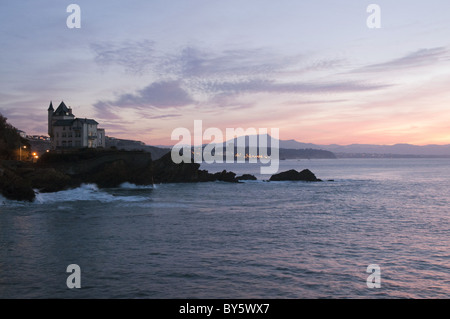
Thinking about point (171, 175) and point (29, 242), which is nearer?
point (29, 242)

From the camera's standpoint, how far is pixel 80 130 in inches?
3602

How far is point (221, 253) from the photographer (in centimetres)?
2197

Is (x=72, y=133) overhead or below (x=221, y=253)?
overhead

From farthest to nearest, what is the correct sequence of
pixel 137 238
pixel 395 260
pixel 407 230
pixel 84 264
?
1. pixel 407 230
2. pixel 137 238
3. pixel 395 260
4. pixel 84 264

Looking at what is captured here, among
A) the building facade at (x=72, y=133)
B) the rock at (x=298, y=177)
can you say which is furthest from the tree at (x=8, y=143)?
the rock at (x=298, y=177)

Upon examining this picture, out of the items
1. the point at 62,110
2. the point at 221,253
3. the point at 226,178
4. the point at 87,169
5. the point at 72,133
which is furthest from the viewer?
the point at 226,178

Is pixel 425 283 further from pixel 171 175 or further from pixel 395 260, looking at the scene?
pixel 171 175

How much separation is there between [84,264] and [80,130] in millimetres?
77495

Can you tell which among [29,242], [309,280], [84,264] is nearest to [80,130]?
[29,242]

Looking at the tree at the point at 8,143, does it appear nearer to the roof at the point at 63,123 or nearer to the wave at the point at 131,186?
the roof at the point at 63,123

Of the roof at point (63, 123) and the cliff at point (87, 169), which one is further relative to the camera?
the roof at point (63, 123)

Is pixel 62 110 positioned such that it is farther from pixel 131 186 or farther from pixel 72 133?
pixel 131 186

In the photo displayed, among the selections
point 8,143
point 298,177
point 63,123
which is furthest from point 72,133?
point 298,177

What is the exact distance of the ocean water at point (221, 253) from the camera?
1606 centimetres
